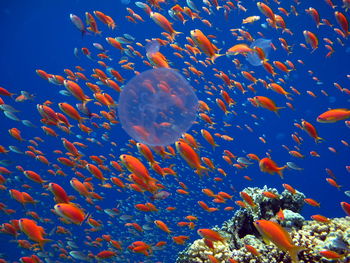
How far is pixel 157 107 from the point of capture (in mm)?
5359

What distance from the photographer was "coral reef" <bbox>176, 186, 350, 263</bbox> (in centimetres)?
440

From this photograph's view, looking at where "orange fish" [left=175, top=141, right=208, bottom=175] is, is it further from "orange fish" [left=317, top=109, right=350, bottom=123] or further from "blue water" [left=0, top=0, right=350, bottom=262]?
"blue water" [left=0, top=0, right=350, bottom=262]

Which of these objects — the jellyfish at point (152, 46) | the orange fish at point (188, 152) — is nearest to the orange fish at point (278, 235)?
the orange fish at point (188, 152)

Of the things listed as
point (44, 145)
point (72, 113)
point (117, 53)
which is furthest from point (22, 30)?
point (72, 113)

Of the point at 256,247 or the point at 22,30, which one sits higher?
the point at 22,30

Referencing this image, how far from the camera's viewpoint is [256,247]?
16.1 ft

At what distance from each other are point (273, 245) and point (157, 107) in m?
3.40

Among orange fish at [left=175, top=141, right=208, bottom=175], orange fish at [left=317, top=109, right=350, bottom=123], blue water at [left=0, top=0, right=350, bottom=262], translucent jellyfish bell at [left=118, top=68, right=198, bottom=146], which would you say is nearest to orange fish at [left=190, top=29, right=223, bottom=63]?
translucent jellyfish bell at [left=118, top=68, right=198, bottom=146]

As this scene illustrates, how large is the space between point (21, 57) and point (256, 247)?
4469 cm

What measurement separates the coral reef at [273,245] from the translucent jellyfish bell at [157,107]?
246cm

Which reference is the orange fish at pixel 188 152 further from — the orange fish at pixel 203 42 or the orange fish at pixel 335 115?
the orange fish at pixel 335 115

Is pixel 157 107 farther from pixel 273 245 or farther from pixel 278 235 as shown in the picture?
pixel 273 245

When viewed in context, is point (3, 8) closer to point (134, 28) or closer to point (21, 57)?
point (21, 57)

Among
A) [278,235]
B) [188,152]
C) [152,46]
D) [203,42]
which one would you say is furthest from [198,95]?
[278,235]
